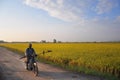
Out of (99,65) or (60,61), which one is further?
(60,61)

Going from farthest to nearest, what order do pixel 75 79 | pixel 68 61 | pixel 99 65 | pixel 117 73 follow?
1. pixel 68 61
2. pixel 99 65
3. pixel 117 73
4. pixel 75 79

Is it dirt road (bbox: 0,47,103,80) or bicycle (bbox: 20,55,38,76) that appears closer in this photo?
dirt road (bbox: 0,47,103,80)

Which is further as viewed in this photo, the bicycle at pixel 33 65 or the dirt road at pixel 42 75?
the bicycle at pixel 33 65

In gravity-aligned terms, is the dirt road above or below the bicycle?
below

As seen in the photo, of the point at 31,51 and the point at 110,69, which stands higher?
the point at 31,51

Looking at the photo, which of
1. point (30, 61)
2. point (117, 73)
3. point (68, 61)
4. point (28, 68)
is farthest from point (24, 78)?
point (68, 61)

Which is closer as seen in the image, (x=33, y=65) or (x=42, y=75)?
(x=42, y=75)

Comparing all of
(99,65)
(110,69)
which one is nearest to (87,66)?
(99,65)

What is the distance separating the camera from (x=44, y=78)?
1297 centimetres

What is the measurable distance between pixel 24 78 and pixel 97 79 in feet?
13.2

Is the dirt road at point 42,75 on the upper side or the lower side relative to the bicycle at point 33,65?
lower

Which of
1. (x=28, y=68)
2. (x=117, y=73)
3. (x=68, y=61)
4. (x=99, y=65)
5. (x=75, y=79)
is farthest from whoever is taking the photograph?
(x=68, y=61)

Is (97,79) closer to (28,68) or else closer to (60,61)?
(28,68)

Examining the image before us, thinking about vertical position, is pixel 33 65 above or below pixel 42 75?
above
